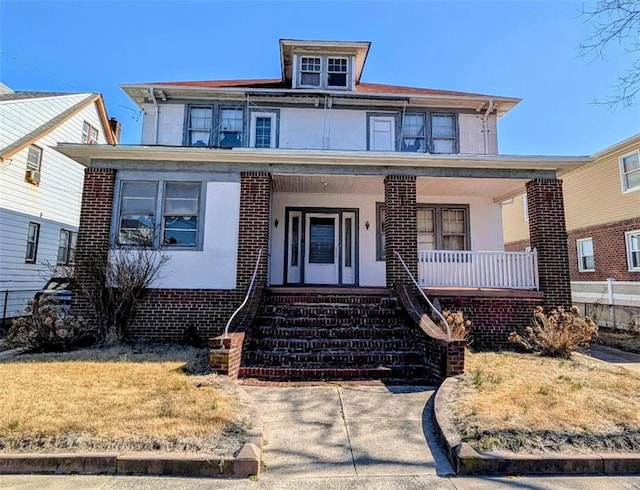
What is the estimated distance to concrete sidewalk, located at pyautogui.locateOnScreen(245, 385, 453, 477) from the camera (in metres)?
3.59

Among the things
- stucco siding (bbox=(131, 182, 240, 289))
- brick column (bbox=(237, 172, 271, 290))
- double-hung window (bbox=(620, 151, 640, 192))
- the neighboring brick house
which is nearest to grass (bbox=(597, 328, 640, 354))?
the neighboring brick house

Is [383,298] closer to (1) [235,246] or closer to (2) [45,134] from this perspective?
(1) [235,246]

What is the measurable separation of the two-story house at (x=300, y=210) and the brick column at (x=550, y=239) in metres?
0.03

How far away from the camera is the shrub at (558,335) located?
7.66 meters

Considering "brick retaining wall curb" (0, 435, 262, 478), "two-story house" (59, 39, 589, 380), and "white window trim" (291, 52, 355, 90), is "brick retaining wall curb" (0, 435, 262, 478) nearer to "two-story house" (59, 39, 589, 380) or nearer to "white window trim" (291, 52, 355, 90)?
"two-story house" (59, 39, 589, 380)

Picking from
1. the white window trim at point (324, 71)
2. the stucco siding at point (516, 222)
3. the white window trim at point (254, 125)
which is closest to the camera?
the white window trim at point (254, 125)

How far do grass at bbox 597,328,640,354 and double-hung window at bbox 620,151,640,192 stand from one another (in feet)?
17.6


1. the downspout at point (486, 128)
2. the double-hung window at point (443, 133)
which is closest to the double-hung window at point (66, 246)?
the double-hung window at point (443, 133)

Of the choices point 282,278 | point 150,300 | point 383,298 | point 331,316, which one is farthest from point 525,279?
point 150,300

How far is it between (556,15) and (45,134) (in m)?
16.0

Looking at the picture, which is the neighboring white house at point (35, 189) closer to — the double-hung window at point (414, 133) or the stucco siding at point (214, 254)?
the stucco siding at point (214, 254)

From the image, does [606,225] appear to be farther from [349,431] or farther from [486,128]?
[349,431]

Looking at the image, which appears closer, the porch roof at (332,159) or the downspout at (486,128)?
the porch roof at (332,159)

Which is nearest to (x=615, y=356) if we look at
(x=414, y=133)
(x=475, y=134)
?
(x=475, y=134)
